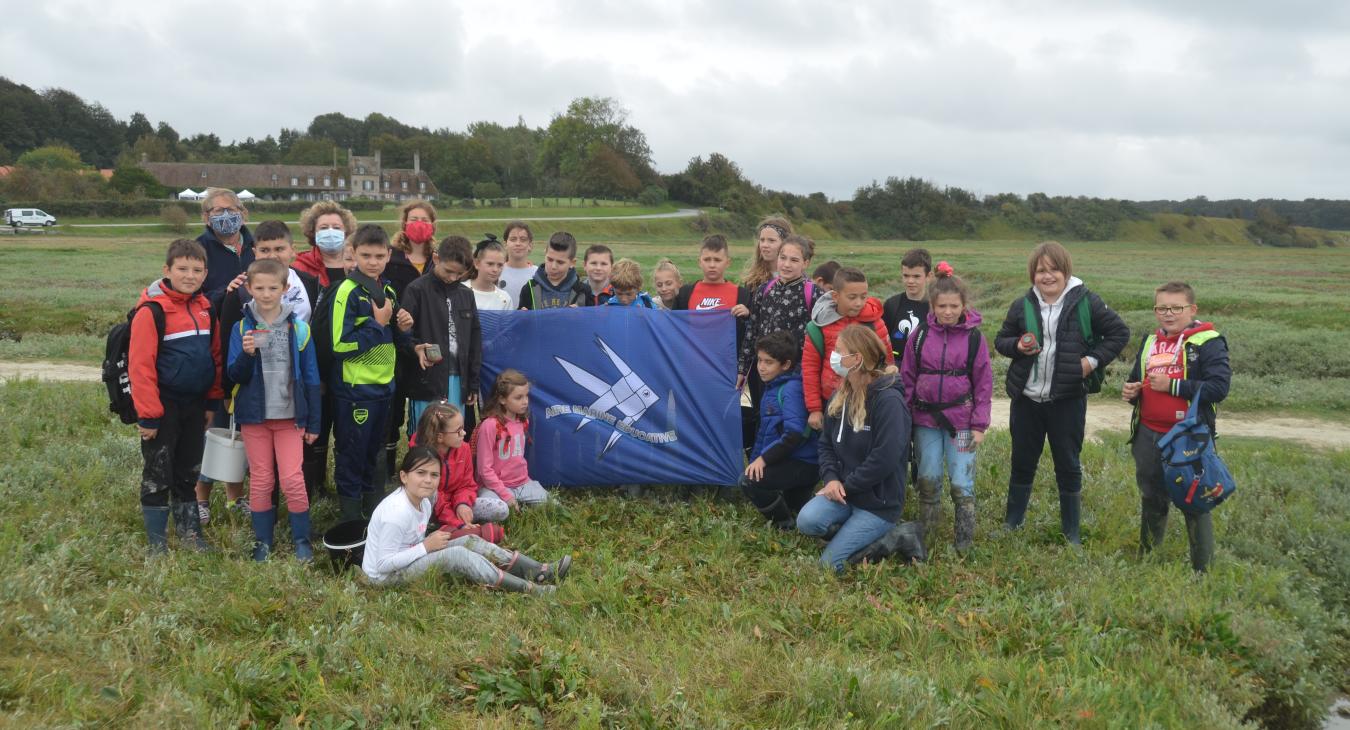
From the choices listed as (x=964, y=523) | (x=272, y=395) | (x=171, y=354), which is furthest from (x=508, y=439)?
(x=964, y=523)

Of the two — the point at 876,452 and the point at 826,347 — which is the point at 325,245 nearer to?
the point at 826,347

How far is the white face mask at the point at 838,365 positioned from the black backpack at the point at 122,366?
14.7 ft

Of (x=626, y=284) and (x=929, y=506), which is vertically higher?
(x=626, y=284)

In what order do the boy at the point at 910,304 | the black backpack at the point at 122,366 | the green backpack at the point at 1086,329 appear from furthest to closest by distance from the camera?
the boy at the point at 910,304
the green backpack at the point at 1086,329
the black backpack at the point at 122,366

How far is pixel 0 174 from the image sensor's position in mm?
69562

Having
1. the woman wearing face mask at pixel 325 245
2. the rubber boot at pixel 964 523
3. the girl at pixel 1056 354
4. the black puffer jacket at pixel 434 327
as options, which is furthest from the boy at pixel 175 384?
the girl at pixel 1056 354

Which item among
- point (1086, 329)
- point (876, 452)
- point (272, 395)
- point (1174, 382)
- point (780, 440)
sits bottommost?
point (780, 440)

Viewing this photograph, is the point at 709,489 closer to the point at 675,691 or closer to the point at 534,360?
the point at 534,360

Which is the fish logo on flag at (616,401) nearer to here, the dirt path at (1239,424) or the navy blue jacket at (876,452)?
the navy blue jacket at (876,452)

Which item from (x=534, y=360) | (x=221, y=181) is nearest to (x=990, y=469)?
(x=534, y=360)

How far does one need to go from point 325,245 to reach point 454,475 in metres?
1.99

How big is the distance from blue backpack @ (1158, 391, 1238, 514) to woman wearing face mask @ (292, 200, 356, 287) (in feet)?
19.7

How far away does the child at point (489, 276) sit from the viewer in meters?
7.44

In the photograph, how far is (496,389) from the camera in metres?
7.24
